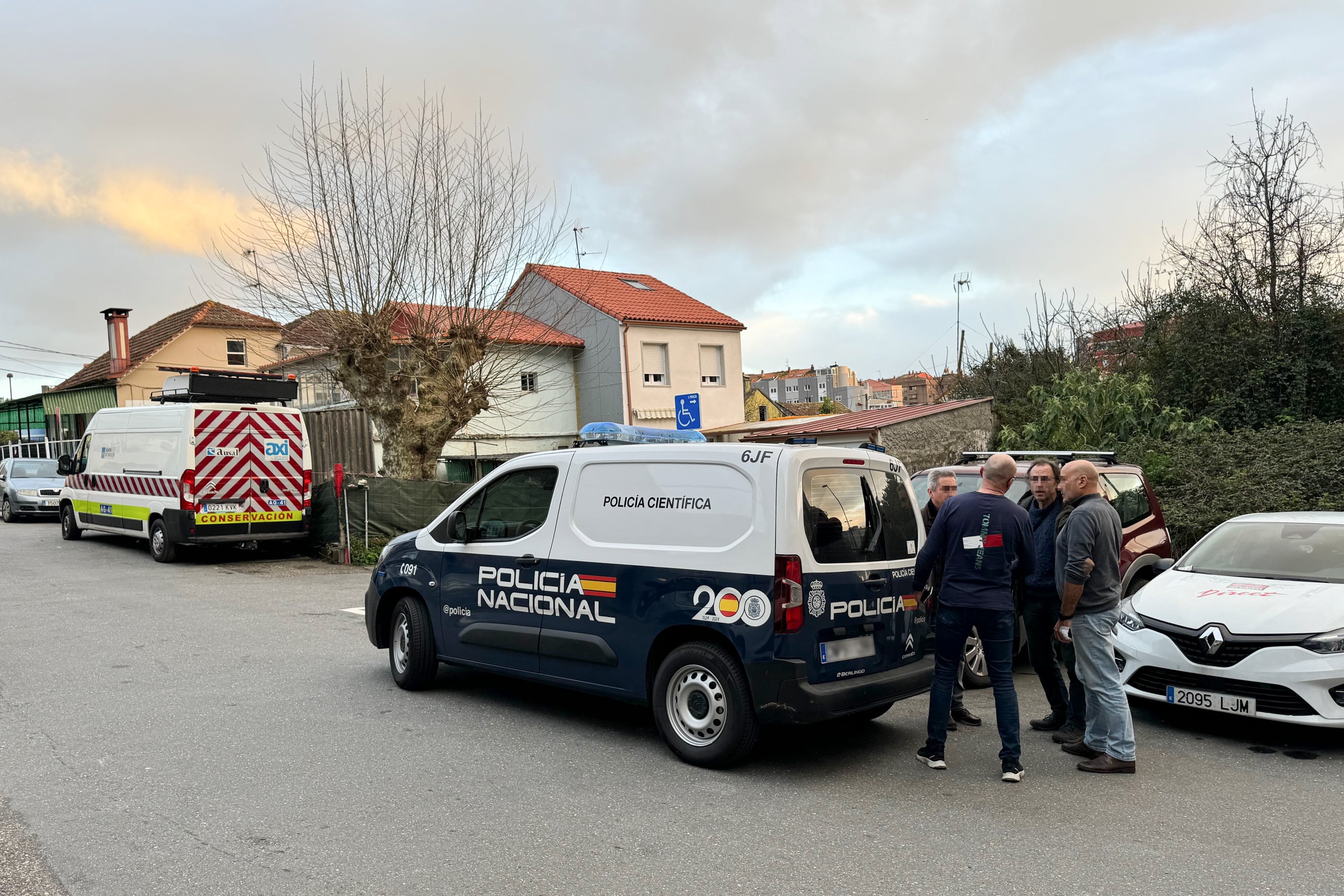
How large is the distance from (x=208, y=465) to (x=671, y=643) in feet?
38.1

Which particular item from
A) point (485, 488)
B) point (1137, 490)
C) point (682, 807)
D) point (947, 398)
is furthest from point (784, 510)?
point (947, 398)

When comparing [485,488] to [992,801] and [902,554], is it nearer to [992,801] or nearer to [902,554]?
[902,554]

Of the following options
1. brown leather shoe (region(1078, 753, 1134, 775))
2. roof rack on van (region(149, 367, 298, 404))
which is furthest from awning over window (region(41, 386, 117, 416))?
brown leather shoe (region(1078, 753, 1134, 775))

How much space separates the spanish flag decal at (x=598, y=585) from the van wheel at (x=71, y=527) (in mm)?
16708

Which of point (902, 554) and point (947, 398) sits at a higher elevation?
point (947, 398)

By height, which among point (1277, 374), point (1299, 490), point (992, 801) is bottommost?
point (992, 801)

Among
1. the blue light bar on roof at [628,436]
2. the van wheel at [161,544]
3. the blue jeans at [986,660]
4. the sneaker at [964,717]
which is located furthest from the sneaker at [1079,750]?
the van wheel at [161,544]

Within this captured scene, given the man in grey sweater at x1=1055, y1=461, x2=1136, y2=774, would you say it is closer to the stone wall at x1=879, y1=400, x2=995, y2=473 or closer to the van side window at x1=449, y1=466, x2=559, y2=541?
the van side window at x1=449, y1=466, x2=559, y2=541

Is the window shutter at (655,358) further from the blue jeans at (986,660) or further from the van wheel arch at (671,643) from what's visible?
the blue jeans at (986,660)

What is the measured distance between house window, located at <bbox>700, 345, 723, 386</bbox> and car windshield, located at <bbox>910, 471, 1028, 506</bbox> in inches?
961

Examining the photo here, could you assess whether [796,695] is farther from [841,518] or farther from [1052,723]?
[1052,723]

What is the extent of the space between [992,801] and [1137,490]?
204 inches

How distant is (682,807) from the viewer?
4.65 metres

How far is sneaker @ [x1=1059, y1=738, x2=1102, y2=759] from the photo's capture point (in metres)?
5.34
